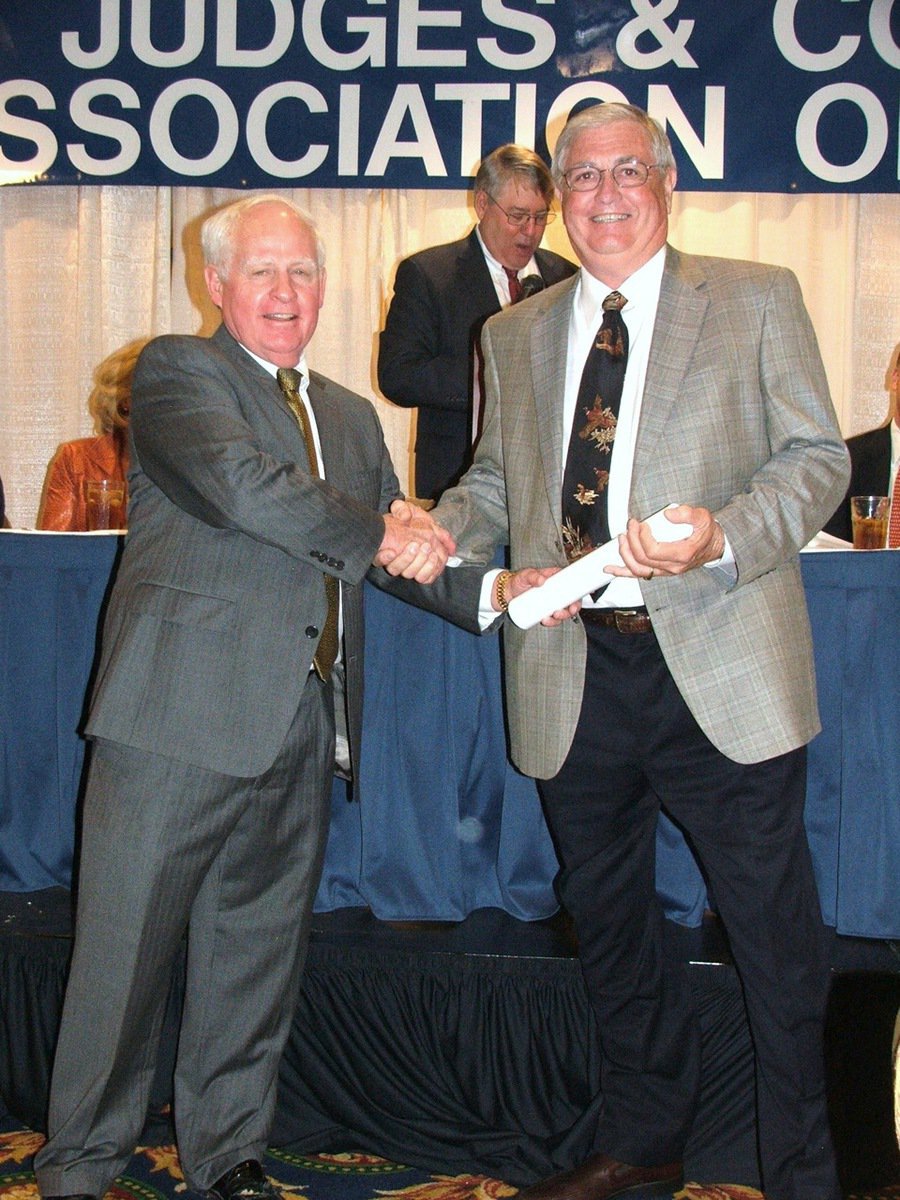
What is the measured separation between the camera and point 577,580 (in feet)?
5.66

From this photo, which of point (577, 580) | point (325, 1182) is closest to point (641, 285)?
point (577, 580)

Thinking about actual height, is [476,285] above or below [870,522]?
above

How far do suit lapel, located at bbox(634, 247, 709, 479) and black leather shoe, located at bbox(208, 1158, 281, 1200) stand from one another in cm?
130

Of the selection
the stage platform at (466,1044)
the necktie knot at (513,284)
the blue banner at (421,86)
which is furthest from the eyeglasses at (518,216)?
the stage platform at (466,1044)

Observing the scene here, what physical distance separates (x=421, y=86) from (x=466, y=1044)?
3.23m

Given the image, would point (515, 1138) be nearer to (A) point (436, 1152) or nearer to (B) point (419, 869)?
(A) point (436, 1152)

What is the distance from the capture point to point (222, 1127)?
2002 millimetres

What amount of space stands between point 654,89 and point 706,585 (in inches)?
116

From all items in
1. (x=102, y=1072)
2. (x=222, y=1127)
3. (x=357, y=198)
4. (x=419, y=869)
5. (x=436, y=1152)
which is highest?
(x=357, y=198)

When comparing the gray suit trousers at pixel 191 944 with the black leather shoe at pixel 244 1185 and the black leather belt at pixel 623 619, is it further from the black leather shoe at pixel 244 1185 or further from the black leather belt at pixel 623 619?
the black leather belt at pixel 623 619

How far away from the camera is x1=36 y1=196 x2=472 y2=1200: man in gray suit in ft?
6.03

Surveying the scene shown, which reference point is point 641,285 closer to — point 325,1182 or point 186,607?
point 186,607

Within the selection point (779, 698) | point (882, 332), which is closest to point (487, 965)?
point (779, 698)

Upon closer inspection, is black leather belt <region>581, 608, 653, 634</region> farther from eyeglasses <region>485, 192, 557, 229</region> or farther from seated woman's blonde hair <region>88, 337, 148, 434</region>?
seated woman's blonde hair <region>88, 337, 148, 434</region>
